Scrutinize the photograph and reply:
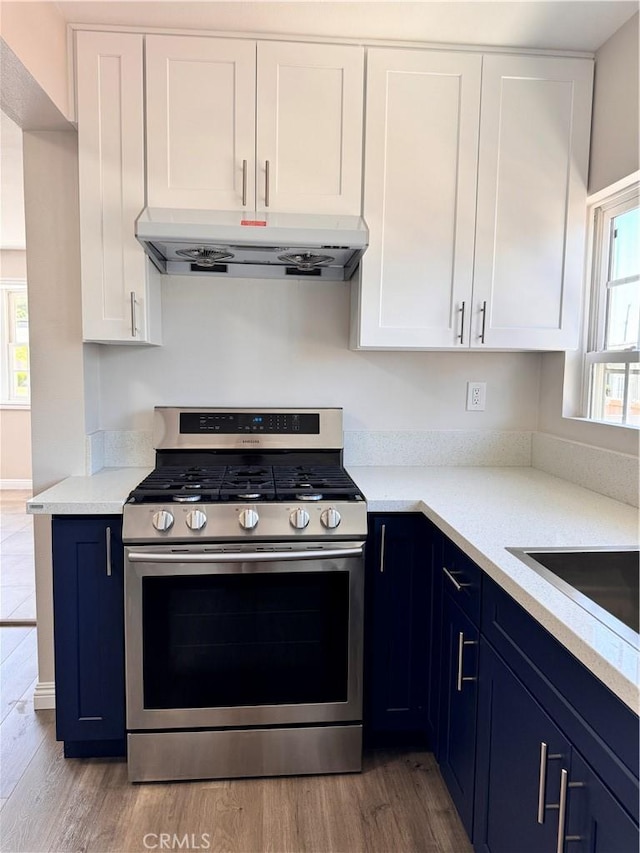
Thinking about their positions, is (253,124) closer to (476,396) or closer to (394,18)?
(394,18)

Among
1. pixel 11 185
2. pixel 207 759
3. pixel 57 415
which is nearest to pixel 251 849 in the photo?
pixel 207 759

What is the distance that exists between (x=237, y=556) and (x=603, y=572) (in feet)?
3.30

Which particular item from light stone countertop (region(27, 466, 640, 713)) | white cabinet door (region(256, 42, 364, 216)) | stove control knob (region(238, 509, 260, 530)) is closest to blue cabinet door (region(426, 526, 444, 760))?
light stone countertop (region(27, 466, 640, 713))

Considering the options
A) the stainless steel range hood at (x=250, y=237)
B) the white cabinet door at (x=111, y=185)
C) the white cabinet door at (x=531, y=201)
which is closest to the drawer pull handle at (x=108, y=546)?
the white cabinet door at (x=111, y=185)

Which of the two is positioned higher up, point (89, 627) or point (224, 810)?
point (89, 627)

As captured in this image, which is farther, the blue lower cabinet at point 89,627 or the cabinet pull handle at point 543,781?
the blue lower cabinet at point 89,627

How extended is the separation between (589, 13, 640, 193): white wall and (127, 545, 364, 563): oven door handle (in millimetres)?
1539

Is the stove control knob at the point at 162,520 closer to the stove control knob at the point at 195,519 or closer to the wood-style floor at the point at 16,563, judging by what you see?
the stove control knob at the point at 195,519

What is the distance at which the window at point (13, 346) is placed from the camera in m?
5.88

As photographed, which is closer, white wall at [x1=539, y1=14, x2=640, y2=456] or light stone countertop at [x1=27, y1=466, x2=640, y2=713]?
light stone countertop at [x1=27, y1=466, x2=640, y2=713]

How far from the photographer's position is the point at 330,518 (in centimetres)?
175

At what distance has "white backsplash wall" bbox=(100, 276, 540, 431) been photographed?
2.32m

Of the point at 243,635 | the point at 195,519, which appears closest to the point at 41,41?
the point at 195,519

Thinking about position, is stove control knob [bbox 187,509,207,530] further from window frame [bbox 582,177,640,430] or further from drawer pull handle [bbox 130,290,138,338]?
window frame [bbox 582,177,640,430]
